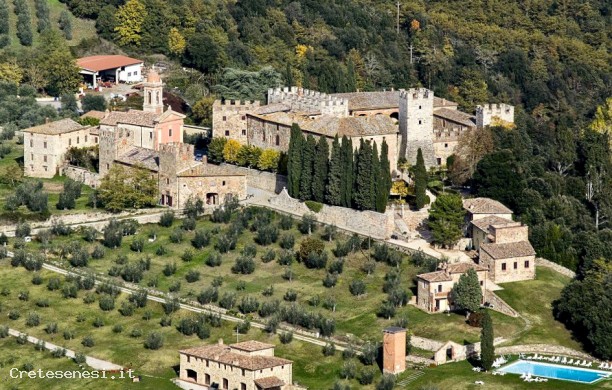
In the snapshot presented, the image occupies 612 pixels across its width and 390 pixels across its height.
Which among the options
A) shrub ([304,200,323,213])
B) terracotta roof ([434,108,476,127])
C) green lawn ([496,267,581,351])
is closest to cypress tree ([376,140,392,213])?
shrub ([304,200,323,213])

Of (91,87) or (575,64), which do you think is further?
(575,64)

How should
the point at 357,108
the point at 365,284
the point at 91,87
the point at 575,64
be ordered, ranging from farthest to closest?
the point at 575,64
the point at 91,87
the point at 357,108
the point at 365,284

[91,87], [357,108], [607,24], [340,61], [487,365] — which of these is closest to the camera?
[487,365]

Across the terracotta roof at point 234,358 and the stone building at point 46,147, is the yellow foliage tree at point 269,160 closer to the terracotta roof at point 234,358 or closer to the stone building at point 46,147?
the stone building at point 46,147

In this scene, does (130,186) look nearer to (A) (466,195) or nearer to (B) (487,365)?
(A) (466,195)

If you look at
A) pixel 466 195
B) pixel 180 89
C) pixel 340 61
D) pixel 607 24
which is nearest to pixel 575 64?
pixel 607 24

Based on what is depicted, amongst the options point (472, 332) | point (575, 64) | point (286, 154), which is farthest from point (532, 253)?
point (575, 64)

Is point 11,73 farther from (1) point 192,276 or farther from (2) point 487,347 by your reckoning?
(2) point 487,347
